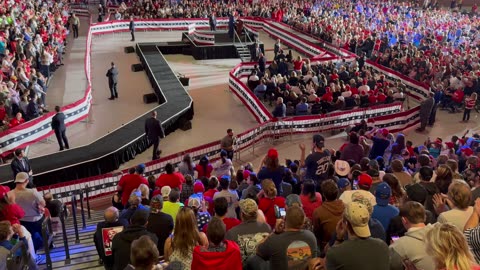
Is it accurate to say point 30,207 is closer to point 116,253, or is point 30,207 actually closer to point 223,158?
point 116,253

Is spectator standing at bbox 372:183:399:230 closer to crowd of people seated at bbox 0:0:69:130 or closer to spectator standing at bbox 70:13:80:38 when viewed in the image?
crowd of people seated at bbox 0:0:69:130

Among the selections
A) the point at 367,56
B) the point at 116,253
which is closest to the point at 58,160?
the point at 116,253

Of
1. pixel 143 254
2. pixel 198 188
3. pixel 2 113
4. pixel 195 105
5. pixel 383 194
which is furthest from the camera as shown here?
pixel 195 105

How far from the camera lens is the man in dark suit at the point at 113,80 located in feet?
62.6

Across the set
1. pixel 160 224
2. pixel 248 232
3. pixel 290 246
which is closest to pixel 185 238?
pixel 248 232

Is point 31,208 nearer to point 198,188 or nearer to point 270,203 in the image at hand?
point 198,188

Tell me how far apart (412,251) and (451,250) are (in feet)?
2.58

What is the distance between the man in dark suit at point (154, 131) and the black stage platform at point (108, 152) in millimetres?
411

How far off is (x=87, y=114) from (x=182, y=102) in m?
3.35

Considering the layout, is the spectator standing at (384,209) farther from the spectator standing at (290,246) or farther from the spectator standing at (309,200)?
the spectator standing at (290,246)

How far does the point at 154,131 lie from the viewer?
1412cm

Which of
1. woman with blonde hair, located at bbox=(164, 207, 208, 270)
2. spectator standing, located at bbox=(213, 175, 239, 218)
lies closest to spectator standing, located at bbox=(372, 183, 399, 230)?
woman with blonde hair, located at bbox=(164, 207, 208, 270)

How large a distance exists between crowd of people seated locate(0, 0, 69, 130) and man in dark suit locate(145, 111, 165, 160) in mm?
3634

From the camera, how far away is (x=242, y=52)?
2712cm
